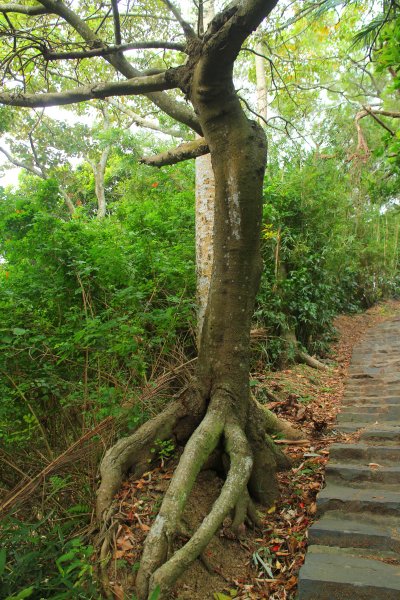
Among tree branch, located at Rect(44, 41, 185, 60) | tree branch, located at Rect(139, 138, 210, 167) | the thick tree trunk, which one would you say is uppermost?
tree branch, located at Rect(44, 41, 185, 60)

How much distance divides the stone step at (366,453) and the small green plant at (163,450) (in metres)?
1.49

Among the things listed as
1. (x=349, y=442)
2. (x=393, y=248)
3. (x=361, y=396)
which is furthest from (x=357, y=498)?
(x=393, y=248)

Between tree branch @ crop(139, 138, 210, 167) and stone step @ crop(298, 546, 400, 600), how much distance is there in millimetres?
3292

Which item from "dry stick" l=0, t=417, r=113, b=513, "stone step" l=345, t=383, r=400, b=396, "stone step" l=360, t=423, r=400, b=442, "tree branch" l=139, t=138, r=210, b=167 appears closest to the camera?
"dry stick" l=0, t=417, r=113, b=513

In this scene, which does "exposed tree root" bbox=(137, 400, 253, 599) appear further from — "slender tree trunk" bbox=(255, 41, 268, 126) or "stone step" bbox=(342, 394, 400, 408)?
"slender tree trunk" bbox=(255, 41, 268, 126)

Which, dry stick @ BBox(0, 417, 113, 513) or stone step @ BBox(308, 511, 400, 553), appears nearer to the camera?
stone step @ BBox(308, 511, 400, 553)

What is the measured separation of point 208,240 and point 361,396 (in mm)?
2818

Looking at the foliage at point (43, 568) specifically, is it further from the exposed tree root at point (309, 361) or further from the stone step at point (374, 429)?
the exposed tree root at point (309, 361)

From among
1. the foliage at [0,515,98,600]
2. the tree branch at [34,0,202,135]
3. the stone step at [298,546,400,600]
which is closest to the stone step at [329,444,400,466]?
the stone step at [298,546,400,600]

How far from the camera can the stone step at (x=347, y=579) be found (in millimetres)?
2406

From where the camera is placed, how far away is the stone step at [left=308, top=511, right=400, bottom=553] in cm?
283

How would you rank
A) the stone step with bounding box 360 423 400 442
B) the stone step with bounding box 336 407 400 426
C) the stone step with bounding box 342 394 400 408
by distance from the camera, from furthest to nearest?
the stone step with bounding box 342 394 400 408, the stone step with bounding box 336 407 400 426, the stone step with bounding box 360 423 400 442

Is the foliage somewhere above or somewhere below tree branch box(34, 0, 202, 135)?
below

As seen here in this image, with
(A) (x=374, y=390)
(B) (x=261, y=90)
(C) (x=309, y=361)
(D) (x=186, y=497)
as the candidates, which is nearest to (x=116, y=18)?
(D) (x=186, y=497)
